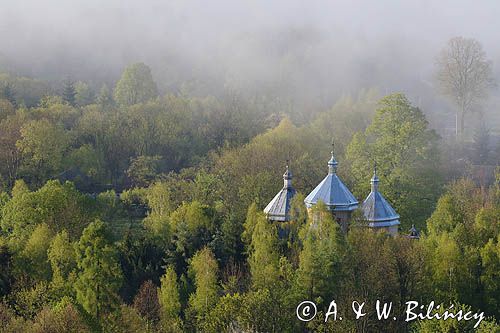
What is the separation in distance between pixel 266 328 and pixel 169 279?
7268 millimetres

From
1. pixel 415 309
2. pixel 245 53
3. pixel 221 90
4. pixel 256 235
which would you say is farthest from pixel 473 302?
pixel 245 53

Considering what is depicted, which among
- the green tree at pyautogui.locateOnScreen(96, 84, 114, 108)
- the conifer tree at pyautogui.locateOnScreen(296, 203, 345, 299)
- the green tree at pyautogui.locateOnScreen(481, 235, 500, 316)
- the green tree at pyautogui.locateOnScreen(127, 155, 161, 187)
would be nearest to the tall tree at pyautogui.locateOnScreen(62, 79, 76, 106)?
the green tree at pyautogui.locateOnScreen(96, 84, 114, 108)

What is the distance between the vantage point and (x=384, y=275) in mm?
38812

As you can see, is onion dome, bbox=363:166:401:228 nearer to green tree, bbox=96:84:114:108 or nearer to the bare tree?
the bare tree

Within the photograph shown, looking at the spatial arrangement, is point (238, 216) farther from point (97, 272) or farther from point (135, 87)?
point (135, 87)

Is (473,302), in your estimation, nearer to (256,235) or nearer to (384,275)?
(384,275)

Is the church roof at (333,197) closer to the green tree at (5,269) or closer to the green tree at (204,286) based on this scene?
the green tree at (204,286)

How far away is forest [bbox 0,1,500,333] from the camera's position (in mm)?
38406

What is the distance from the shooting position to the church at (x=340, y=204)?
47375mm

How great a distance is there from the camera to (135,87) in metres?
101

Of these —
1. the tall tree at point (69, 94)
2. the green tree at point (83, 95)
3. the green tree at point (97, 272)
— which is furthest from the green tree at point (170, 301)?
the tall tree at point (69, 94)

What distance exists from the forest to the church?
0.99 m

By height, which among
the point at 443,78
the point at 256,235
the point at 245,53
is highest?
the point at 245,53
